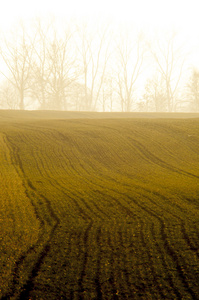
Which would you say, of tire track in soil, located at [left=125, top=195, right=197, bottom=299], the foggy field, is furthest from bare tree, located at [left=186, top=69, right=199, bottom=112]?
tire track in soil, located at [left=125, top=195, right=197, bottom=299]

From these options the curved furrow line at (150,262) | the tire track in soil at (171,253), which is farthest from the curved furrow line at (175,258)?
the curved furrow line at (150,262)

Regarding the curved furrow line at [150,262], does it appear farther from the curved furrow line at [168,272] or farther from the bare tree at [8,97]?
the bare tree at [8,97]

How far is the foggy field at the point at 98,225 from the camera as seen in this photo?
1.14 meters

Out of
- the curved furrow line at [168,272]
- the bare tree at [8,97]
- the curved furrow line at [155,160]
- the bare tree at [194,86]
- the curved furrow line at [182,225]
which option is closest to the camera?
the curved furrow line at [168,272]

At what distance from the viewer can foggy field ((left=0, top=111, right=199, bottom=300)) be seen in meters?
1.14

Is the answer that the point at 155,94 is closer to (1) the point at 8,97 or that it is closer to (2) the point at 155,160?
(1) the point at 8,97

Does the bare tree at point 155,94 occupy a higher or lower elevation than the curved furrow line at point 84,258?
higher

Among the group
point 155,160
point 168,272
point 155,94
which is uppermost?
point 155,94

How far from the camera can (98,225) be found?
176 cm

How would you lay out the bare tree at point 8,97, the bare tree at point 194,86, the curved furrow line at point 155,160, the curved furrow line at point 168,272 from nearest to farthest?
the curved furrow line at point 168,272
the curved furrow line at point 155,160
the bare tree at point 194,86
the bare tree at point 8,97

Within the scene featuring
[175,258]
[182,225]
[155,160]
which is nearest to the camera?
[175,258]

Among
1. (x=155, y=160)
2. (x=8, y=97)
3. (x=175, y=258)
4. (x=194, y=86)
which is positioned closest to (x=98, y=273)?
(x=175, y=258)

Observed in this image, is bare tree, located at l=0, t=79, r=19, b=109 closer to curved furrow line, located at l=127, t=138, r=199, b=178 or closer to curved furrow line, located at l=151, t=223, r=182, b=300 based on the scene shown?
curved furrow line, located at l=127, t=138, r=199, b=178

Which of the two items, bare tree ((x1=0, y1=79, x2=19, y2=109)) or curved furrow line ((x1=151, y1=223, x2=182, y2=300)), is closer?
curved furrow line ((x1=151, y1=223, x2=182, y2=300))
